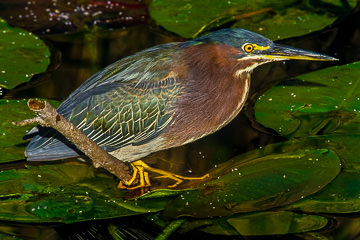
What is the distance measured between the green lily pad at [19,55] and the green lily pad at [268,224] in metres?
2.01

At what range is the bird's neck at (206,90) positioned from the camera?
14.1ft

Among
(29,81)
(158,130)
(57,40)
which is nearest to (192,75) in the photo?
(158,130)

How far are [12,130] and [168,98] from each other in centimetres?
104

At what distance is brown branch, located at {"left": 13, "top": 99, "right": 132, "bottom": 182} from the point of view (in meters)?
3.32

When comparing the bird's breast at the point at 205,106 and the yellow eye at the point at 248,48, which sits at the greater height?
the yellow eye at the point at 248,48

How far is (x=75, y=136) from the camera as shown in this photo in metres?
3.65

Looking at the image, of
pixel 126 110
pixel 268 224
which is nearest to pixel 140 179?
pixel 126 110

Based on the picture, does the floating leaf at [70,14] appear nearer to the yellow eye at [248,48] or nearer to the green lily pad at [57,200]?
the yellow eye at [248,48]

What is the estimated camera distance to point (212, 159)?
4.59 metres

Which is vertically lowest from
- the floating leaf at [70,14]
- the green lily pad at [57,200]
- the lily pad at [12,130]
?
the green lily pad at [57,200]

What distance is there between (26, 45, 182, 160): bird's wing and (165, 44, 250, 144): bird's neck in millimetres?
85

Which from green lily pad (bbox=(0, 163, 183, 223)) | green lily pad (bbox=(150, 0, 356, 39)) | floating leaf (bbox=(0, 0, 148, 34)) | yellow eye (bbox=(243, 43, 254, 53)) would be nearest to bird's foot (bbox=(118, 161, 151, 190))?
green lily pad (bbox=(0, 163, 183, 223))

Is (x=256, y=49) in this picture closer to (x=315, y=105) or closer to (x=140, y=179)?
(x=315, y=105)

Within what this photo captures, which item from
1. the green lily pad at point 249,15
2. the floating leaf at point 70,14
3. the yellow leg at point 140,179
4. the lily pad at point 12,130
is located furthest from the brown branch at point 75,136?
the floating leaf at point 70,14
